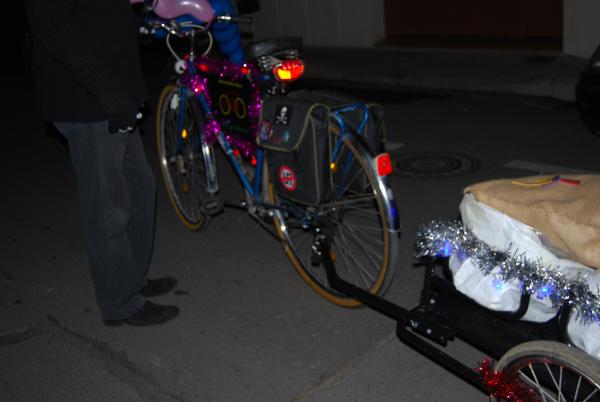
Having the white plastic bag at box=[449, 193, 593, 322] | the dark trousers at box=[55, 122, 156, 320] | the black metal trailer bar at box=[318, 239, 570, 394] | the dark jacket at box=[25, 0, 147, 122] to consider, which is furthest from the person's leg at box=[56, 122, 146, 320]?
the white plastic bag at box=[449, 193, 593, 322]

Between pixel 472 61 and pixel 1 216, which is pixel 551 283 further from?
pixel 472 61

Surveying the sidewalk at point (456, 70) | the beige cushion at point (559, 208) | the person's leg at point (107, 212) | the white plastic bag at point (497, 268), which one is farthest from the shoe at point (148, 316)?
the sidewalk at point (456, 70)

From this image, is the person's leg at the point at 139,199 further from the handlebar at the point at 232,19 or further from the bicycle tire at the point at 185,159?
the handlebar at the point at 232,19

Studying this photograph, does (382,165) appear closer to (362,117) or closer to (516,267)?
(362,117)

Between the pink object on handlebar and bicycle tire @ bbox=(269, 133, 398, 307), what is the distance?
1.10m

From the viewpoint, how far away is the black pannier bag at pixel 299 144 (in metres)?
3.45

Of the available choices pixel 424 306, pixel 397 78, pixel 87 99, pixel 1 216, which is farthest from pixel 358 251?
pixel 397 78

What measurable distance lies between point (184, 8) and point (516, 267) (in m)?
2.60

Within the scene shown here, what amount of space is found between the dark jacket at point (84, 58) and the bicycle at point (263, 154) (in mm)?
656

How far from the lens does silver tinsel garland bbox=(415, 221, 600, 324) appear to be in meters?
2.30

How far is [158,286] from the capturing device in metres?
4.47

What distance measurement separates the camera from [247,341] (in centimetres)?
379

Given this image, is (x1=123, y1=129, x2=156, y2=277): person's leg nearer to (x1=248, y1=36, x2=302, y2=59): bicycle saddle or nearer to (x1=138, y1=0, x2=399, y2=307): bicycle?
(x1=138, y1=0, x2=399, y2=307): bicycle

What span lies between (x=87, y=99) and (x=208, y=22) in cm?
103
